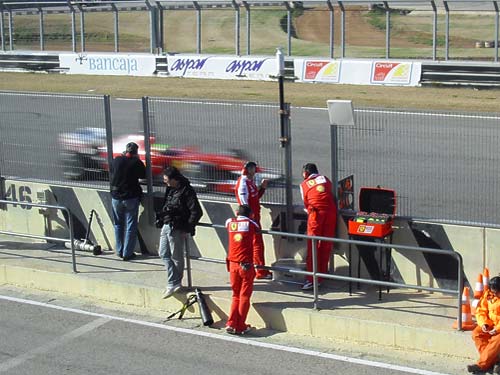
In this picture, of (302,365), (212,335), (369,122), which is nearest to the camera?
(302,365)

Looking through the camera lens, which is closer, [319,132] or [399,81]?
[319,132]

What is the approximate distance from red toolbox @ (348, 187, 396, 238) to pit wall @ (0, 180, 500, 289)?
25cm

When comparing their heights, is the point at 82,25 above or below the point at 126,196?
above

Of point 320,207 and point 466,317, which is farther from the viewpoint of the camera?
point 320,207

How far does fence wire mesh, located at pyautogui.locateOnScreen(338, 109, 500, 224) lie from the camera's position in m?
10.5

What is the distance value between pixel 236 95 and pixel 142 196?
15.7 m

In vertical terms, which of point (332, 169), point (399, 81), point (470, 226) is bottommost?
point (470, 226)

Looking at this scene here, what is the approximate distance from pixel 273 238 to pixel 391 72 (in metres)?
18.3

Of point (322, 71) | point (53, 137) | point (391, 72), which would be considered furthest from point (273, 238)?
point (322, 71)

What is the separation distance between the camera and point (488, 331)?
8.39 metres

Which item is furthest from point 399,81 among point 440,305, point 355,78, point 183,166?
point 440,305

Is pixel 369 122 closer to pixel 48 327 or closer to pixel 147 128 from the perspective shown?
pixel 147 128

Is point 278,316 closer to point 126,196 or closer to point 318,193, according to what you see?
point 318,193

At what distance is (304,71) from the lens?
30.9m
